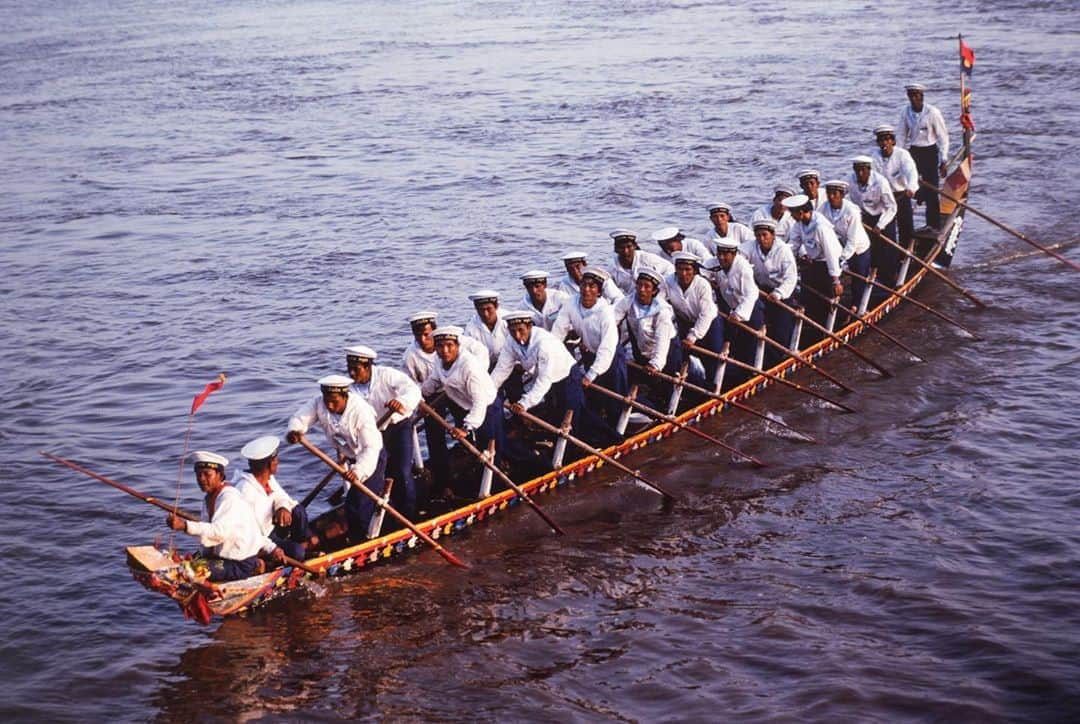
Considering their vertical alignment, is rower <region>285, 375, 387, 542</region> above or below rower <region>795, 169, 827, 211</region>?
below

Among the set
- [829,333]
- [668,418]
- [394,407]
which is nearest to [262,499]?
[394,407]

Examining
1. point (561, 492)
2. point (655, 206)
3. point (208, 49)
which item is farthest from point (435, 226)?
point (208, 49)

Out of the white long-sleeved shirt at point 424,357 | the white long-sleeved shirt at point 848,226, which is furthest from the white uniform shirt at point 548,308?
the white long-sleeved shirt at point 848,226

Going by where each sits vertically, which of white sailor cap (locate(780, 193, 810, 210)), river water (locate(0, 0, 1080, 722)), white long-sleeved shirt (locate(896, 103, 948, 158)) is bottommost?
river water (locate(0, 0, 1080, 722))

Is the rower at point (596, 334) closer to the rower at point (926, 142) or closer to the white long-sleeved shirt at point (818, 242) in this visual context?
the white long-sleeved shirt at point (818, 242)

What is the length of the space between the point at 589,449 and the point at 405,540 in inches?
99.1

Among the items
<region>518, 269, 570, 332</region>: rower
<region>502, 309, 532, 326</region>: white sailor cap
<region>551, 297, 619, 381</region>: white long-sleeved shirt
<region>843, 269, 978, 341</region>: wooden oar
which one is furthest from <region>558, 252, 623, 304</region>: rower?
<region>843, 269, 978, 341</region>: wooden oar

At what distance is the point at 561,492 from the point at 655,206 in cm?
1522

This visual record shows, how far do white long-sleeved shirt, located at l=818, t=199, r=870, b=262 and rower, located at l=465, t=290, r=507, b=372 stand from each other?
21.3 feet

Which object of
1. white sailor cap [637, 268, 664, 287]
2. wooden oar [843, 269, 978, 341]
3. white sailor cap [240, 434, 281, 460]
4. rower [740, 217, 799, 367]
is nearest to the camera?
white sailor cap [240, 434, 281, 460]

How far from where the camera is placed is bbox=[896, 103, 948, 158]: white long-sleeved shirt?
2239cm

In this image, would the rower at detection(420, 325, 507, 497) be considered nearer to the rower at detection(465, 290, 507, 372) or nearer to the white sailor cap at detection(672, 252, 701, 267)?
the rower at detection(465, 290, 507, 372)

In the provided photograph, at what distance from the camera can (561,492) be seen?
15133 millimetres

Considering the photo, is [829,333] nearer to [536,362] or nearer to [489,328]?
[536,362]
